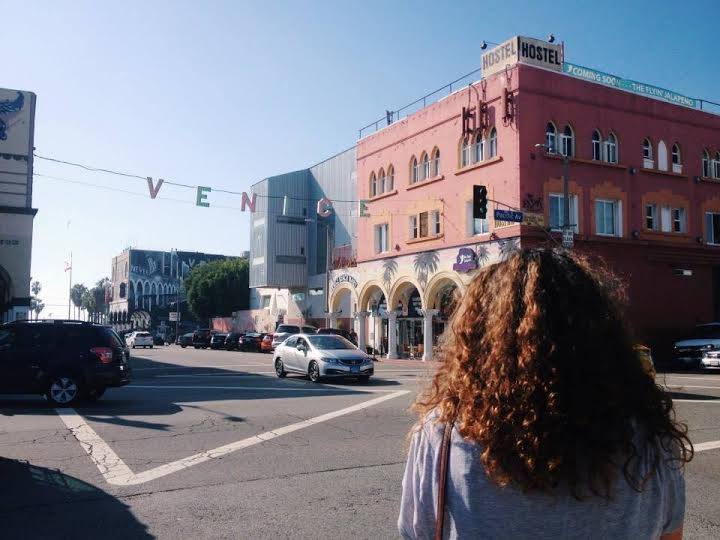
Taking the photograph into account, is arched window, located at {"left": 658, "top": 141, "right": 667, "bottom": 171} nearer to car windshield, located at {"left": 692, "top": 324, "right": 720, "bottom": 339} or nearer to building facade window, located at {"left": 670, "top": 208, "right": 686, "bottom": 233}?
building facade window, located at {"left": 670, "top": 208, "right": 686, "bottom": 233}

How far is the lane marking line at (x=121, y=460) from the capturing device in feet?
24.8

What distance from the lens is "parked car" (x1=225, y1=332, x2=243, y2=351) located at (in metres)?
51.0

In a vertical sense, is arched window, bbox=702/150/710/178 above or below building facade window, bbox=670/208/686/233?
above

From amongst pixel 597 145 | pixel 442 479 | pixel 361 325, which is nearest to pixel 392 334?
pixel 361 325

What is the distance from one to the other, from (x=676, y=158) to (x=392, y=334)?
16.4 meters

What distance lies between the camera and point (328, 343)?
829 inches

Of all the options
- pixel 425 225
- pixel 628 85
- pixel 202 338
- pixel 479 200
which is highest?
pixel 628 85

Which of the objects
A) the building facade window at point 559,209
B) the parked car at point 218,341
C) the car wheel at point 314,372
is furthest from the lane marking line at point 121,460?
the parked car at point 218,341

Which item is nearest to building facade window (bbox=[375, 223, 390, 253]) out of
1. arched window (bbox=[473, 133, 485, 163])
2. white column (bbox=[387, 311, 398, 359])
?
white column (bbox=[387, 311, 398, 359])

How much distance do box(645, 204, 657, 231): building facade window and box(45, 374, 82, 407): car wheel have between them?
26170 millimetres

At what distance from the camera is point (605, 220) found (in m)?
31.0

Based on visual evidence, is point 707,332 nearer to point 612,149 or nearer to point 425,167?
point 612,149

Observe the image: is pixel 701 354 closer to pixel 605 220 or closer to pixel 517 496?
pixel 605 220

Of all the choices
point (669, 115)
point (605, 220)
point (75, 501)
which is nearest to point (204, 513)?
point (75, 501)
